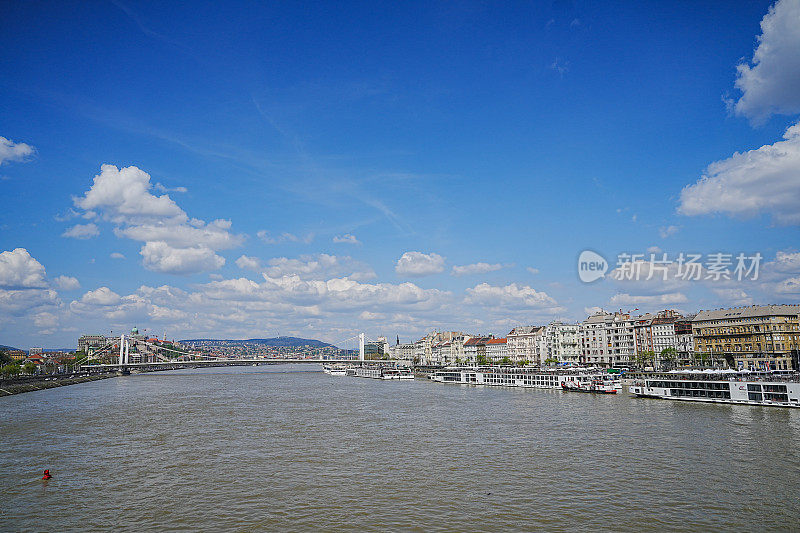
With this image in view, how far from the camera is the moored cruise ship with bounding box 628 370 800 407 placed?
2103 inches

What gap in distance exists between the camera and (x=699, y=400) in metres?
59.7

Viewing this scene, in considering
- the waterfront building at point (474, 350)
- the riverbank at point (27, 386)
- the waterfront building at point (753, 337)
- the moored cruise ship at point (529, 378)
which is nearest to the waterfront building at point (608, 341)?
the waterfront building at point (753, 337)

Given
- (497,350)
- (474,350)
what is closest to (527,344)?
(497,350)

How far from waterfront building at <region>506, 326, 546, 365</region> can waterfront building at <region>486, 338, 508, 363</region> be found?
7.56 feet

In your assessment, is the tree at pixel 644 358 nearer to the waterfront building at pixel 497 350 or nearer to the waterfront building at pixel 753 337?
the waterfront building at pixel 753 337

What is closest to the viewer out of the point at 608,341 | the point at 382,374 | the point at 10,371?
the point at 10,371

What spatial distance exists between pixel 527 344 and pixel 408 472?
132 m

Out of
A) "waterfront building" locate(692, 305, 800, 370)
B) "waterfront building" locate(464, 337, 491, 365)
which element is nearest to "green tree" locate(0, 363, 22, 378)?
"waterfront building" locate(464, 337, 491, 365)

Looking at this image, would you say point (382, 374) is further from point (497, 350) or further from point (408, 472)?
point (408, 472)

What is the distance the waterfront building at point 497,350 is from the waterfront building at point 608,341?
33.3 m

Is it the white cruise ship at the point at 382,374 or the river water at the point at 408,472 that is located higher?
the river water at the point at 408,472

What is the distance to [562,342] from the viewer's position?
139000mm

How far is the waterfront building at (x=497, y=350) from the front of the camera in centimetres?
16375

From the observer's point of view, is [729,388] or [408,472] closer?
[408,472]
